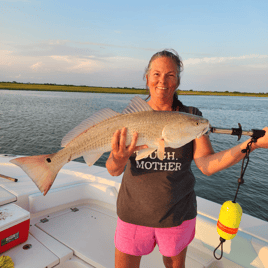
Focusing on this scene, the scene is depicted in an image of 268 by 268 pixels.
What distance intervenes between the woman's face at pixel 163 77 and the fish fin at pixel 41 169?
129 centimetres

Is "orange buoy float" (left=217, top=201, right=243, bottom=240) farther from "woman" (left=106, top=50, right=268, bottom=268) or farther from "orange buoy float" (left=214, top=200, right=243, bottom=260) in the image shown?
"woman" (left=106, top=50, right=268, bottom=268)

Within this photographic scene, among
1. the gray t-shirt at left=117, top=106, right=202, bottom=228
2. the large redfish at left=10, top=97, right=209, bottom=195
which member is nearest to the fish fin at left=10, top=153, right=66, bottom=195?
the large redfish at left=10, top=97, right=209, bottom=195

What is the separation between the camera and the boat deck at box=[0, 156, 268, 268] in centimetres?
312

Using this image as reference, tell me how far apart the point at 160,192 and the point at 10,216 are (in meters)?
2.50

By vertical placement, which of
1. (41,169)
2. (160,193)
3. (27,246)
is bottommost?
(27,246)

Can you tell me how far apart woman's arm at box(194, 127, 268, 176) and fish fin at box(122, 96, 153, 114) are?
2.21 ft

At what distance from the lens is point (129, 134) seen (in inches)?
81.2

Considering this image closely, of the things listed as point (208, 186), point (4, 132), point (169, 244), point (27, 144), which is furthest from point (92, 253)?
point (4, 132)

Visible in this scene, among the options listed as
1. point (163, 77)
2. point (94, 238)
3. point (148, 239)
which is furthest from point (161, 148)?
Result: point (94, 238)

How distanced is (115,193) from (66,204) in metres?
1.13

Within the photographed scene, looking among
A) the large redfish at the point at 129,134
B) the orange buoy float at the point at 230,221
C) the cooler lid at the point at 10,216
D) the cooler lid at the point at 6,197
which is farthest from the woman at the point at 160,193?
the cooler lid at the point at 6,197

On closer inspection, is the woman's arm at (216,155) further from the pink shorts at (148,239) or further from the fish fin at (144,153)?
the pink shorts at (148,239)

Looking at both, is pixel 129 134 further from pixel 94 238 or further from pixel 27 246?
pixel 27 246

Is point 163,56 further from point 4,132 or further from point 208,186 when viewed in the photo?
point 4,132
